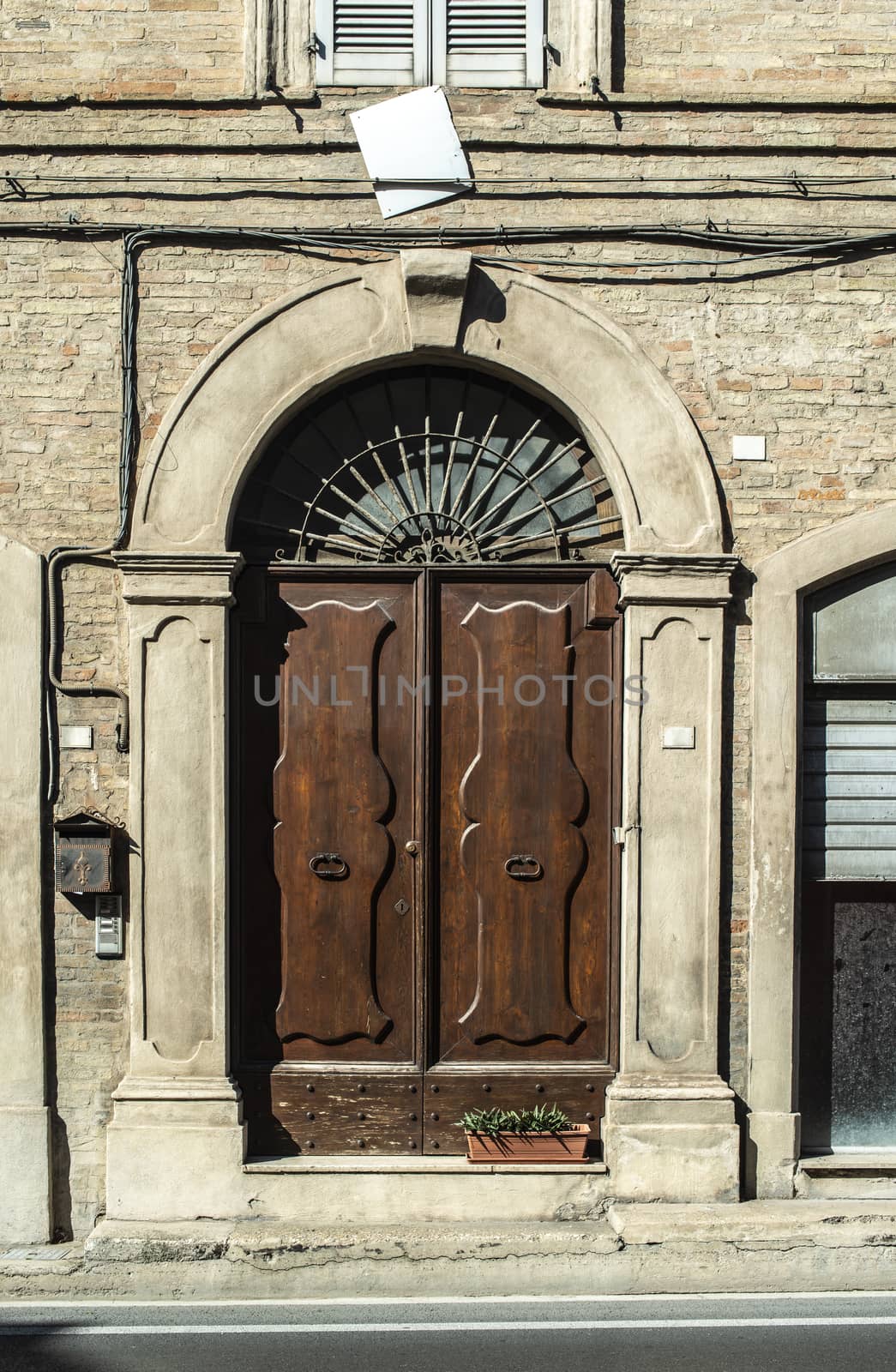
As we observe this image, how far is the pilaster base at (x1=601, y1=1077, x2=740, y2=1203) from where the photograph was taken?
6.07 m

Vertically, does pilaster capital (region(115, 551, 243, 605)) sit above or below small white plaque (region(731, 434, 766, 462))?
below

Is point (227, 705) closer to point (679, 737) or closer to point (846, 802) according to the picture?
point (679, 737)

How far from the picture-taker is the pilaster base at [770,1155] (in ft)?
20.3

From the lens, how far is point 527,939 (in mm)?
6332

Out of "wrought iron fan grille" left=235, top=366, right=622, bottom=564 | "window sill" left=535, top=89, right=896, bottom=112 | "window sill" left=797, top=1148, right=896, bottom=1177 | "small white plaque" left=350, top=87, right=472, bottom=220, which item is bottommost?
"window sill" left=797, top=1148, right=896, bottom=1177

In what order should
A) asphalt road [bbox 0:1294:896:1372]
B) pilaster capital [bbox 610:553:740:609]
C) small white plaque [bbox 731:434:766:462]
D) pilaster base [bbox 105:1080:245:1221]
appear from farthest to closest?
small white plaque [bbox 731:434:766:462] → pilaster capital [bbox 610:553:740:609] → pilaster base [bbox 105:1080:245:1221] → asphalt road [bbox 0:1294:896:1372]

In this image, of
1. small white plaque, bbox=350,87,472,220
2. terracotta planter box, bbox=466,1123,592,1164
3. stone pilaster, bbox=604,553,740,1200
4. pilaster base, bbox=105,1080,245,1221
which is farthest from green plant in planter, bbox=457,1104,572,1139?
small white plaque, bbox=350,87,472,220

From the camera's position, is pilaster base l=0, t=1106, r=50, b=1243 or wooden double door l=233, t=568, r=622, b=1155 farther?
wooden double door l=233, t=568, r=622, b=1155

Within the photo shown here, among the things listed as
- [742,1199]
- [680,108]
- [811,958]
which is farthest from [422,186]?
[742,1199]

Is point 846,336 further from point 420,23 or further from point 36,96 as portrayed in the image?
point 36,96

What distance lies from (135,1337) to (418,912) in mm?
2272

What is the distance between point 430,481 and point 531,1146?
11.2 ft

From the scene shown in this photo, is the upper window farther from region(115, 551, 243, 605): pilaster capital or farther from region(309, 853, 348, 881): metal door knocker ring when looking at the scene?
region(309, 853, 348, 881): metal door knocker ring

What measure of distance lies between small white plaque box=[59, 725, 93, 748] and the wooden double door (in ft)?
2.56
